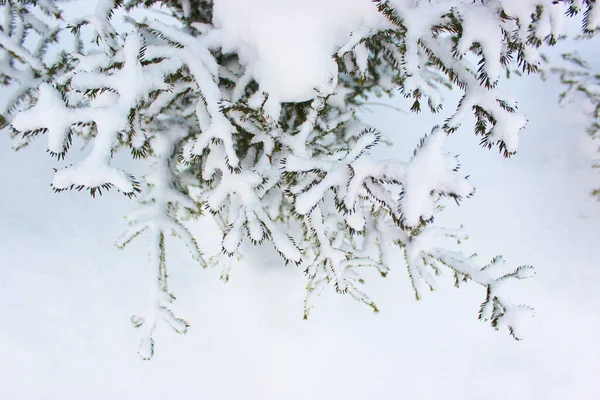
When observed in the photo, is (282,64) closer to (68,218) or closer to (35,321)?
(68,218)

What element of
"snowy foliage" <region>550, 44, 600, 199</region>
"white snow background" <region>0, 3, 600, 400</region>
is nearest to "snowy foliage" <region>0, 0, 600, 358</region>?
"white snow background" <region>0, 3, 600, 400</region>

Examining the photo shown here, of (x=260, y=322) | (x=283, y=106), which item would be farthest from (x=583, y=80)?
(x=260, y=322)

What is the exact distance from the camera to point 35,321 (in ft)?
10.7

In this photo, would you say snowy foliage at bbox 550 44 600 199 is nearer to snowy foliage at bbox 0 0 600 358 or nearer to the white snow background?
the white snow background

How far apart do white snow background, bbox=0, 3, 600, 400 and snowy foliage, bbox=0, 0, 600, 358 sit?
1.14 metres

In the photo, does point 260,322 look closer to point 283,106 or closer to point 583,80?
point 283,106

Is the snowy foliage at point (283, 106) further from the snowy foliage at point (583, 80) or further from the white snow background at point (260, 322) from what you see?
the snowy foliage at point (583, 80)

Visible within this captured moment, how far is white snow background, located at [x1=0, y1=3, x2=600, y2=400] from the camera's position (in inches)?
130

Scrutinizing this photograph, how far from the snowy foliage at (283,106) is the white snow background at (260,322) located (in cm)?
114

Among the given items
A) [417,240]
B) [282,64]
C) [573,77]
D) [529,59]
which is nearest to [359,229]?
[417,240]

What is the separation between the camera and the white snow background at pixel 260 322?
10.9 feet

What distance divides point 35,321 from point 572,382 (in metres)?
5.35

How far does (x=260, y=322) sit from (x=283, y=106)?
7.31 ft

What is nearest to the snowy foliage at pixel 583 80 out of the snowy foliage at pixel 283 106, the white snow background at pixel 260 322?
the white snow background at pixel 260 322
